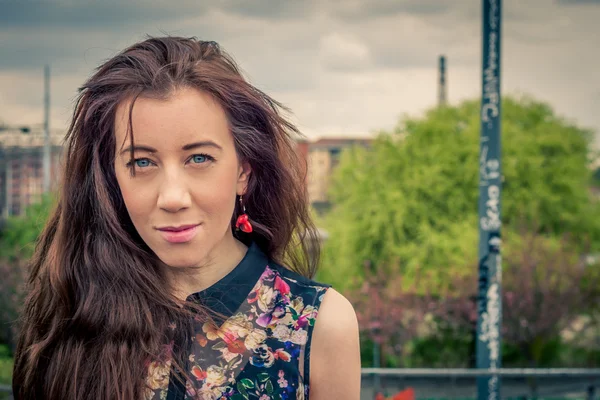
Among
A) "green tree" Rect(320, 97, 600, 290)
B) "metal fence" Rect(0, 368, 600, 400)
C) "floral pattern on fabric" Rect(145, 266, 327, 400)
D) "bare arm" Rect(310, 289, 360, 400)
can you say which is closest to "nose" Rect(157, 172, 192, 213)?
"floral pattern on fabric" Rect(145, 266, 327, 400)

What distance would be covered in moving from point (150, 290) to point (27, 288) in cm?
56

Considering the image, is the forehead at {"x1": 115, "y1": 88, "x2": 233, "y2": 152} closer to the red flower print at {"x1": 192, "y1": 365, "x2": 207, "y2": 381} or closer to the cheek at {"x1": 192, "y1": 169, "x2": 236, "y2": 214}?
the cheek at {"x1": 192, "y1": 169, "x2": 236, "y2": 214}

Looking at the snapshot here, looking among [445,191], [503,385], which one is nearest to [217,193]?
[503,385]

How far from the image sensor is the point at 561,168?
21312mm

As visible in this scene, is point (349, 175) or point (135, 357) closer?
point (135, 357)

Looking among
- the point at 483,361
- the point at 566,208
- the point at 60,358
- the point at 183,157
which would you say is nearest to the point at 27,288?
the point at 60,358

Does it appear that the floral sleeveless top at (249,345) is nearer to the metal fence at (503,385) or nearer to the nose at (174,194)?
the nose at (174,194)

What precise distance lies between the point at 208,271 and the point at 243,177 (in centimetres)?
25

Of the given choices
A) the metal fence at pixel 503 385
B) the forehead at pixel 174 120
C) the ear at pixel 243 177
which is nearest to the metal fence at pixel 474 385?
the metal fence at pixel 503 385

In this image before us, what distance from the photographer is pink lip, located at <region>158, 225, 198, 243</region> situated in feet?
5.66

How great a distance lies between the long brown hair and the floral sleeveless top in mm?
71

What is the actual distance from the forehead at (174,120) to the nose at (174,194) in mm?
72

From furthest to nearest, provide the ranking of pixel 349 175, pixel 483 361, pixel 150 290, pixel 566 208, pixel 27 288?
pixel 349 175
pixel 566 208
pixel 483 361
pixel 27 288
pixel 150 290

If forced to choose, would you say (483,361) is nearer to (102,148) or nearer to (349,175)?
(102,148)
